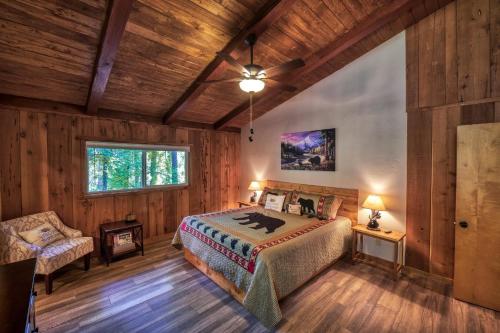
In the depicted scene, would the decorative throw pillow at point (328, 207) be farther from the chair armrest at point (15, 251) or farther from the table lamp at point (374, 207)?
the chair armrest at point (15, 251)

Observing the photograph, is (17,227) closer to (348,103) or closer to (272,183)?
(272,183)

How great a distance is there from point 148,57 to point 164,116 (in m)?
1.60

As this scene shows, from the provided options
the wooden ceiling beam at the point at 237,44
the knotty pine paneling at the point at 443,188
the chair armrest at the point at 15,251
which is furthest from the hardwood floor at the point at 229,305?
the wooden ceiling beam at the point at 237,44

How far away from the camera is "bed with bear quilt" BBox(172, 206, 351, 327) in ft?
7.11

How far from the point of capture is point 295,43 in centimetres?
304

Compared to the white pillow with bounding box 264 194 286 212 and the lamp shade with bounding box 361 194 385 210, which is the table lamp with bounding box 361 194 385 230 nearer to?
the lamp shade with bounding box 361 194 385 210

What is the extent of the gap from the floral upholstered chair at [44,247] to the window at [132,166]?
2.27ft

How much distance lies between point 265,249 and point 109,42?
8.73 feet

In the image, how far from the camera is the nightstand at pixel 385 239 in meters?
2.84

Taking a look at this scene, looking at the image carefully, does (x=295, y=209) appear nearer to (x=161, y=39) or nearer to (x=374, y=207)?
(x=374, y=207)

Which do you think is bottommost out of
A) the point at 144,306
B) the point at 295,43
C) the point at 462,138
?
the point at 144,306

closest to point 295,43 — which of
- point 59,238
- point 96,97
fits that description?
point 96,97

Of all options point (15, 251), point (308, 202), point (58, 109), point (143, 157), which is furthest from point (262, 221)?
point (58, 109)

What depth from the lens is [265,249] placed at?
2.32 metres
